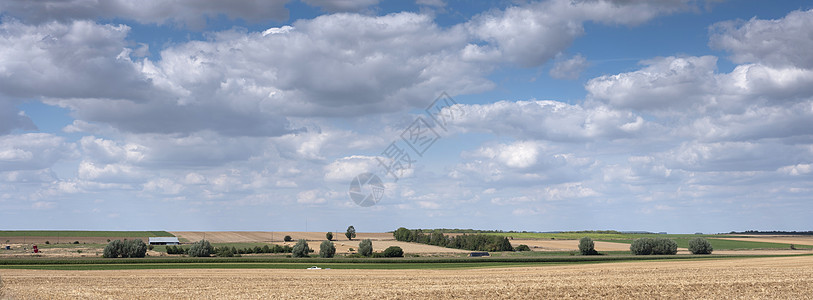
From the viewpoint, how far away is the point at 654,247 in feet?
393

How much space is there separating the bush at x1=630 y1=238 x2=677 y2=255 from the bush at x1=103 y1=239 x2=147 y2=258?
299 feet

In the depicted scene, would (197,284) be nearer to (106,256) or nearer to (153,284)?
(153,284)

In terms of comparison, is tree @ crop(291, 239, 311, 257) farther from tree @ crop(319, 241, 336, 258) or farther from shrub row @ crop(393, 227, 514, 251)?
shrub row @ crop(393, 227, 514, 251)

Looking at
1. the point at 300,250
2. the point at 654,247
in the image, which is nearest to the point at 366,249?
the point at 300,250

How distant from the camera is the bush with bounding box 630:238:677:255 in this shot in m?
119

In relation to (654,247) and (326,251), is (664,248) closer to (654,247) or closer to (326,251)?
(654,247)

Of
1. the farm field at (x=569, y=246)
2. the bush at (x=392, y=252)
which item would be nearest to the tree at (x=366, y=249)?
the bush at (x=392, y=252)

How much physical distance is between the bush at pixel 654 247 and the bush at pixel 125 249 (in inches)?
3590

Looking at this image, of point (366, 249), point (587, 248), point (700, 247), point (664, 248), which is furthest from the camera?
point (700, 247)

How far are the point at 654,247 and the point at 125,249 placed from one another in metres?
97.4

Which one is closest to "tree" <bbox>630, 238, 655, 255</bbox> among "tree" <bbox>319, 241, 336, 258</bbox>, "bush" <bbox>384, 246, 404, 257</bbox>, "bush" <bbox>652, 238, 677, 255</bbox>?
"bush" <bbox>652, 238, 677, 255</bbox>

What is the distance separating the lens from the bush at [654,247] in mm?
118812

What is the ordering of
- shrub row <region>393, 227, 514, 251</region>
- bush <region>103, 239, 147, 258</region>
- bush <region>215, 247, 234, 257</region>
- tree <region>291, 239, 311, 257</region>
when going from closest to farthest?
bush <region>103, 239, 147, 258</region>, tree <region>291, 239, 311, 257</region>, bush <region>215, 247, 234, 257</region>, shrub row <region>393, 227, 514, 251</region>

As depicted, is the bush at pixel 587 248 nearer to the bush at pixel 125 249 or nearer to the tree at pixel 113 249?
Result: the bush at pixel 125 249
